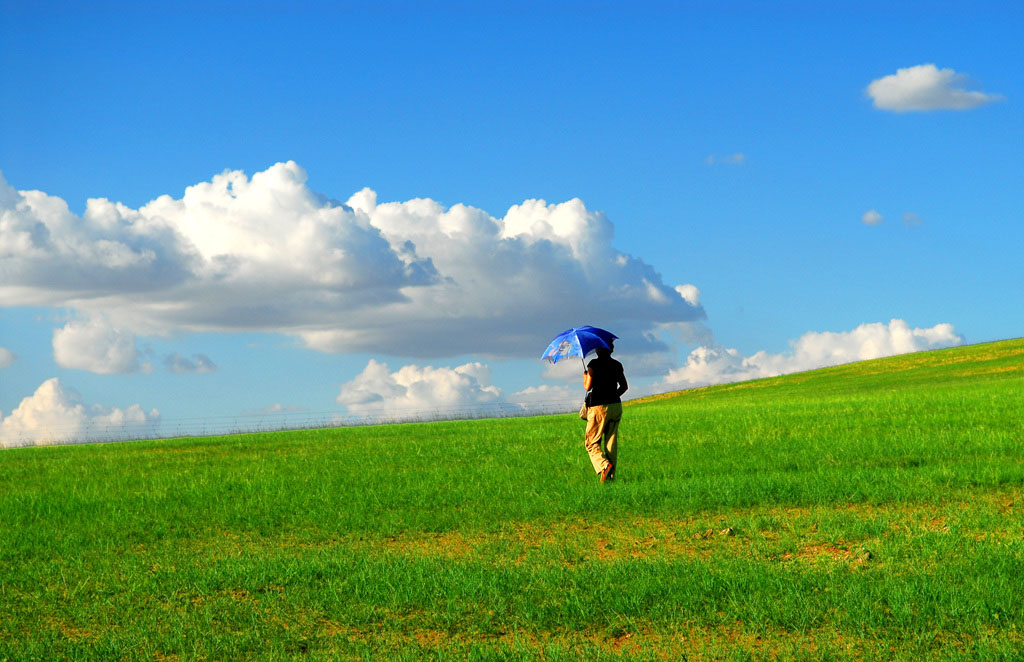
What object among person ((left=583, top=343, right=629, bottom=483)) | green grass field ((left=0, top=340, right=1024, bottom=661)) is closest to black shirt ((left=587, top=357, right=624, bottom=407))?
person ((left=583, top=343, right=629, bottom=483))

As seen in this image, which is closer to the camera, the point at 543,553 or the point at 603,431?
the point at 543,553

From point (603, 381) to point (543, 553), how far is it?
5.58 meters

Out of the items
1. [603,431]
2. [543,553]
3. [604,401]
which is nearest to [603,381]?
[604,401]

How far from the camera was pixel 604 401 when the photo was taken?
52.6ft

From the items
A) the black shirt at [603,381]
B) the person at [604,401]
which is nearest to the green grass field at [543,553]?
the person at [604,401]

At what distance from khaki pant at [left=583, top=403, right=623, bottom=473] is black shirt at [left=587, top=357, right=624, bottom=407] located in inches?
4.9

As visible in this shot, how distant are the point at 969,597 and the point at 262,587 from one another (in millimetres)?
7511

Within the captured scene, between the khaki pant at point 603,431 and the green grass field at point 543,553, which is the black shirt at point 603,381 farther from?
the green grass field at point 543,553

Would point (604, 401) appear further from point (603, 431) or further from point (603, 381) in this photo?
point (603, 431)

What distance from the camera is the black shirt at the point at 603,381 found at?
16.1 metres

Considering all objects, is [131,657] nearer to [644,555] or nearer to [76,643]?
[76,643]

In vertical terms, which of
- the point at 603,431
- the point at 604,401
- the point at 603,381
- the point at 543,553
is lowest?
the point at 543,553

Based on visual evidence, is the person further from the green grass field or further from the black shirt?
the green grass field

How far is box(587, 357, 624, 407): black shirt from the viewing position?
16.1m
